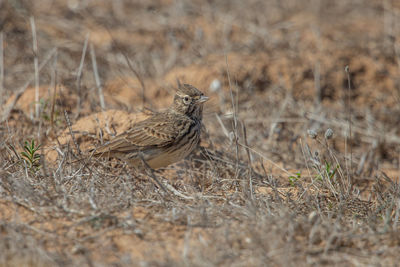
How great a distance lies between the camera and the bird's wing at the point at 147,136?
5285mm

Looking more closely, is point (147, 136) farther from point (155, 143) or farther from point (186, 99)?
point (186, 99)

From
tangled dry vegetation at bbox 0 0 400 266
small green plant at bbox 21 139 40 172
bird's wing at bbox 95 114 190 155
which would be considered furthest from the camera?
bird's wing at bbox 95 114 190 155

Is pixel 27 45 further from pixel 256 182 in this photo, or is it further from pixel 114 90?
pixel 256 182

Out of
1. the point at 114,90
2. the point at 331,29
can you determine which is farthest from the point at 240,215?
the point at 331,29

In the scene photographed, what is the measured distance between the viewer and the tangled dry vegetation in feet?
11.5

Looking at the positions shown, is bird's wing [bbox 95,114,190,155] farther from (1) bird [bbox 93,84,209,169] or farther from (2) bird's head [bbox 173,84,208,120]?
(2) bird's head [bbox 173,84,208,120]

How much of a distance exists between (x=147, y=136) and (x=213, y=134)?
1.37 meters

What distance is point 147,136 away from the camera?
541 centimetres

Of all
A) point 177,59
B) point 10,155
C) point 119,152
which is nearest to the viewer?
point 10,155

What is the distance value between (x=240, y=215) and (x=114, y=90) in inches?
→ 189

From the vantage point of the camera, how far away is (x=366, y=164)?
21.5 feet

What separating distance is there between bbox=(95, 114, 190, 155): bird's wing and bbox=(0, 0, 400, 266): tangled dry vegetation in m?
0.25

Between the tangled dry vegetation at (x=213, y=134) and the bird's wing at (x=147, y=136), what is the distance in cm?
25

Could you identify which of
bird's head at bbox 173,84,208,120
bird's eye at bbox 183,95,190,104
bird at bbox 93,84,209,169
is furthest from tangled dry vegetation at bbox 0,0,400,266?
bird's eye at bbox 183,95,190,104
